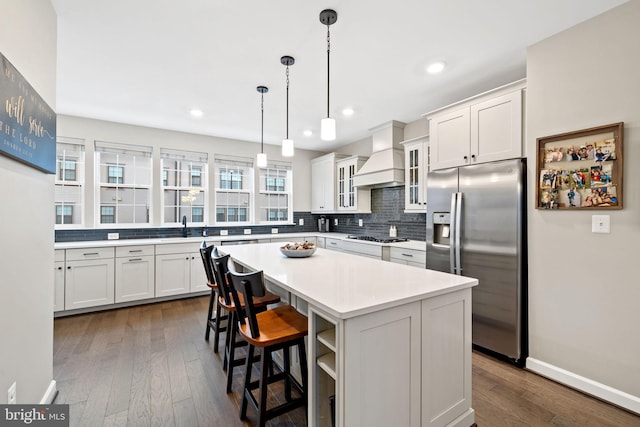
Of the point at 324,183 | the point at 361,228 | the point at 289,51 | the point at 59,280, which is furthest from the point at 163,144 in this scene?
the point at 361,228

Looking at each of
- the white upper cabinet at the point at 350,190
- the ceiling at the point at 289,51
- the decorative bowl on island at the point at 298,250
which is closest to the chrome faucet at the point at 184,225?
the ceiling at the point at 289,51

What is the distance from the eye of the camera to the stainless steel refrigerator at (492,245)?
7.78ft

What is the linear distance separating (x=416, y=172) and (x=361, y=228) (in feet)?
5.84

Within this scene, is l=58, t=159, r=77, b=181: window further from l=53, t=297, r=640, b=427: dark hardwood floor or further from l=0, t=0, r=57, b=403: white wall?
l=0, t=0, r=57, b=403: white wall

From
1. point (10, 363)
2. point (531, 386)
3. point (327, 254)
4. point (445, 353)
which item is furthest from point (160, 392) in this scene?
point (531, 386)

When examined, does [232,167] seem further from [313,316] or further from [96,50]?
[313,316]

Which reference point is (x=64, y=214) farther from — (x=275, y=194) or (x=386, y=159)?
(x=386, y=159)

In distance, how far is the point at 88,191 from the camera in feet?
13.3

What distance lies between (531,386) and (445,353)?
1178mm

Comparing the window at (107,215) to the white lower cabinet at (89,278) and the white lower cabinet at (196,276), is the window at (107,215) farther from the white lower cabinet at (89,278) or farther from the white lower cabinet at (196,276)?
the white lower cabinet at (196,276)

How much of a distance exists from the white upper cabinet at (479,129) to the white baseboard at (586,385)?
1729 millimetres

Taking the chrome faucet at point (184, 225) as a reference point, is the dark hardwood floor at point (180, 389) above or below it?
below

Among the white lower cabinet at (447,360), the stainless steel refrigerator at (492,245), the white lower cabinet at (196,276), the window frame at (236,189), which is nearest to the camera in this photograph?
the white lower cabinet at (447,360)

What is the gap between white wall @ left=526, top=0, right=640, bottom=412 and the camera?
1.84 metres
